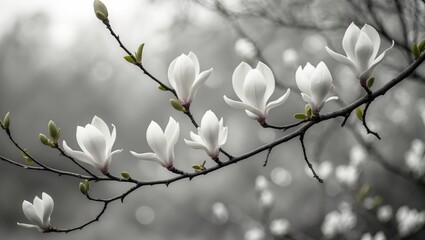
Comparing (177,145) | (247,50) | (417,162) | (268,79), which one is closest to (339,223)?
(417,162)

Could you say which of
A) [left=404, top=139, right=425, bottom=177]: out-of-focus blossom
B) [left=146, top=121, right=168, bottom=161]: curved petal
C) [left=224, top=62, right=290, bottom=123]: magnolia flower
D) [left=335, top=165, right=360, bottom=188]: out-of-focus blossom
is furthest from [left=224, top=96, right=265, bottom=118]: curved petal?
[left=404, top=139, right=425, bottom=177]: out-of-focus blossom

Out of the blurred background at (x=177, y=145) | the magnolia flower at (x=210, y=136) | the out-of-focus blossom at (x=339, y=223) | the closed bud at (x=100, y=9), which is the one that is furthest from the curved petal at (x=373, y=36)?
the blurred background at (x=177, y=145)

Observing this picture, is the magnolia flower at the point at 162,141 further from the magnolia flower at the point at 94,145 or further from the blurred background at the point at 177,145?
the blurred background at the point at 177,145

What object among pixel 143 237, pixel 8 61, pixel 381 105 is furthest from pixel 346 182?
pixel 8 61

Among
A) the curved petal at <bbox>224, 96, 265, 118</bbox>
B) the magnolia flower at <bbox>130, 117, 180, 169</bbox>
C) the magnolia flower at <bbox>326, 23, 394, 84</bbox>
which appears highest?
the magnolia flower at <bbox>326, 23, 394, 84</bbox>

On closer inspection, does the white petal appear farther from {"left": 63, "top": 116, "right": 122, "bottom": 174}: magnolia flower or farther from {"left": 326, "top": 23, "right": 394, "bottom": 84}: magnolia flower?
{"left": 63, "top": 116, "right": 122, "bottom": 174}: magnolia flower

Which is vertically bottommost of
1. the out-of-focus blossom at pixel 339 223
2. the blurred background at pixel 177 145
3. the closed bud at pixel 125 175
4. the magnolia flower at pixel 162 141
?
the blurred background at pixel 177 145
